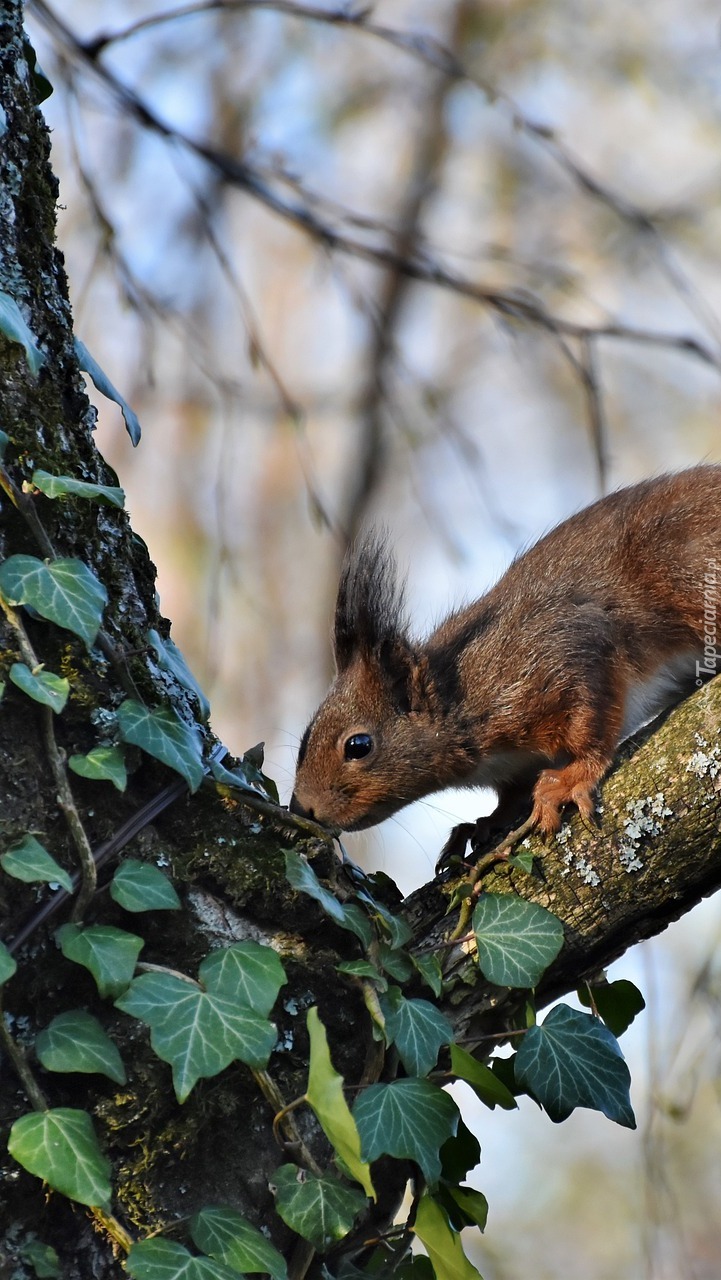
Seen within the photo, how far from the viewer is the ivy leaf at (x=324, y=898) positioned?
4.39ft

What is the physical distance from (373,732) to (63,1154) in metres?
1.33

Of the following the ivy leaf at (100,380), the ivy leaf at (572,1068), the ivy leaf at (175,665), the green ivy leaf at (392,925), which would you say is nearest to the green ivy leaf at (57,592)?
the ivy leaf at (175,665)

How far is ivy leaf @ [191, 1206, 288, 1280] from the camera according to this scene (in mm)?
1165

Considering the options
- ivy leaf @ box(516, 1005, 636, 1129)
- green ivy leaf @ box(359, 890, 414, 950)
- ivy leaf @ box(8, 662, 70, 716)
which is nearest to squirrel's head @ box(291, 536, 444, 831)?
green ivy leaf @ box(359, 890, 414, 950)

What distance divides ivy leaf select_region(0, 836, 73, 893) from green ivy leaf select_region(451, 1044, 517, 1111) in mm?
457

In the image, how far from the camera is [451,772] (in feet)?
7.79

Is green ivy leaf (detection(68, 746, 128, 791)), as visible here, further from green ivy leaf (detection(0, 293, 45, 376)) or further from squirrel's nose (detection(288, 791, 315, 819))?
squirrel's nose (detection(288, 791, 315, 819))

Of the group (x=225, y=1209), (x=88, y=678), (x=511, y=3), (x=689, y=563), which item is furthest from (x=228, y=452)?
(x=511, y=3)

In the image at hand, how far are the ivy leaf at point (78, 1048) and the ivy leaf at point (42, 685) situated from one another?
304mm

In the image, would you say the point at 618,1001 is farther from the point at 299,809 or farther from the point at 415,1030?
the point at 299,809

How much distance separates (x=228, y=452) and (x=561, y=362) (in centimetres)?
320

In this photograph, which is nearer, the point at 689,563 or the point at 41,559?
the point at 41,559

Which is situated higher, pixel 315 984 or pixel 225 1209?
pixel 315 984

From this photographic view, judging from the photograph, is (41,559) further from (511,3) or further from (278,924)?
A: (511,3)
